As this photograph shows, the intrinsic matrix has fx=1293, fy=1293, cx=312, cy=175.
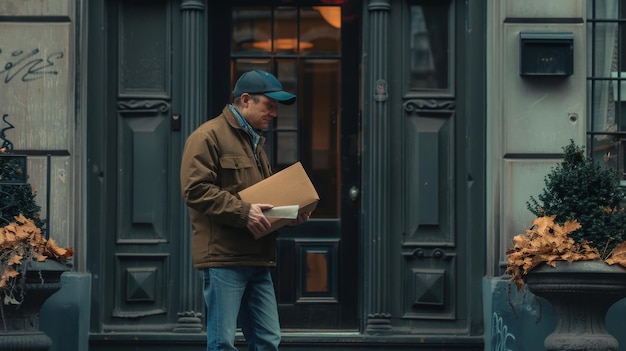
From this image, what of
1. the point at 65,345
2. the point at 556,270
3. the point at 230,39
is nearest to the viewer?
the point at 556,270

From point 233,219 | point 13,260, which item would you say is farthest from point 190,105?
point 233,219

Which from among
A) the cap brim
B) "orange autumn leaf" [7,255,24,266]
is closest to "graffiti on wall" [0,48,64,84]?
"orange autumn leaf" [7,255,24,266]

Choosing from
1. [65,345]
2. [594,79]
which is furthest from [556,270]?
[65,345]

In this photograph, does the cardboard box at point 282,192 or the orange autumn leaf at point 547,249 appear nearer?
the cardboard box at point 282,192

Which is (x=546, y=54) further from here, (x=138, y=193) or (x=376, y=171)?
(x=138, y=193)

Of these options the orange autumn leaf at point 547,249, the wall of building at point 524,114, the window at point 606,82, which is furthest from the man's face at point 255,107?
the window at point 606,82

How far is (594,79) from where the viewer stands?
8812 millimetres

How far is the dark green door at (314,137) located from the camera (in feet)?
30.0

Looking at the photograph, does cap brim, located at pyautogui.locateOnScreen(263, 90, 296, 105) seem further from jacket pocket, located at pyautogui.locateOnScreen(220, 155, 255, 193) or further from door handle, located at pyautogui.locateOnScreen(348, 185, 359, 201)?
door handle, located at pyautogui.locateOnScreen(348, 185, 359, 201)

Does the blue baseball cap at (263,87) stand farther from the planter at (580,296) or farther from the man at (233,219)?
the planter at (580,296)

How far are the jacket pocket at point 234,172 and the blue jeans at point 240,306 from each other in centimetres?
43

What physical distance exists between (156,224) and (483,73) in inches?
98.6

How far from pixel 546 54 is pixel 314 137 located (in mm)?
1718

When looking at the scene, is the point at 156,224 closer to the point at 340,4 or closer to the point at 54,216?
the point at 54,216
